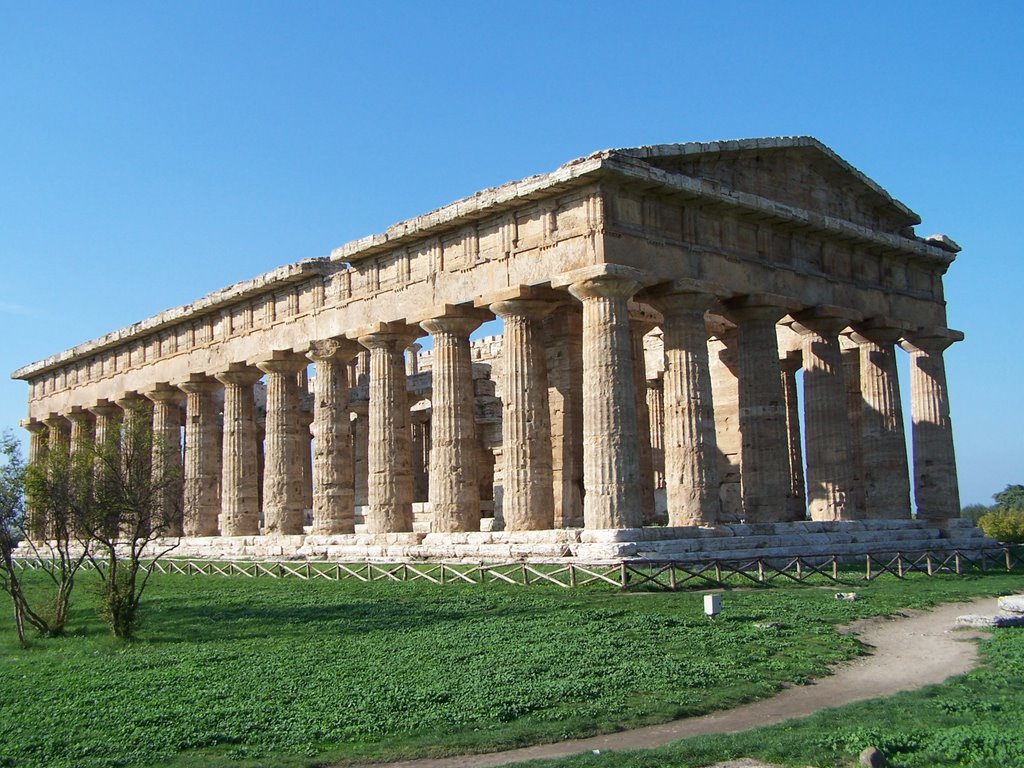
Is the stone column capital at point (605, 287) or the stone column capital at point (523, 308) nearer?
the stone column capital at point (605, 287)

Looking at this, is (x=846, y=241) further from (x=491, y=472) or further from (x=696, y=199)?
(x=491, y=472)

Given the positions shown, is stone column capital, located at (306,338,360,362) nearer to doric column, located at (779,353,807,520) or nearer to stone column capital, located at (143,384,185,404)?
stone column capital, located at (143,384,185,404)

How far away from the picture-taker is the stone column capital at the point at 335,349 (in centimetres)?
3419

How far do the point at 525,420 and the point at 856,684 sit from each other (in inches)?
547

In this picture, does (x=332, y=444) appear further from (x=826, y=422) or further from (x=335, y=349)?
(x=826, y=422)

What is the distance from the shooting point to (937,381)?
35.1 metres

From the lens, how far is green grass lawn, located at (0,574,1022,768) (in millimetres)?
12430

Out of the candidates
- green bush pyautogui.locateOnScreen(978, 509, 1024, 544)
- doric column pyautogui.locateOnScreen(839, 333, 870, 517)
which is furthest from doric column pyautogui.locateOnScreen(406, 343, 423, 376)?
green bush pyautogui.locateOnScreen(978, 509, 1024, 544)

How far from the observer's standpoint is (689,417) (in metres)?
27.3

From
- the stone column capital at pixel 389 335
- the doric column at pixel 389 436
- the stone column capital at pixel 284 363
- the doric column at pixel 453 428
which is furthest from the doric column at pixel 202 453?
the doric column at pixel 453 428

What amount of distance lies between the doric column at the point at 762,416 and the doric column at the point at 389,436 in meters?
9.91

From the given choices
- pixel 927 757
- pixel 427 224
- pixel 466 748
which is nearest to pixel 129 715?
pixel 466 748

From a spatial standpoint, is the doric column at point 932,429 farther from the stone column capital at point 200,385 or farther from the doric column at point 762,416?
the stone column capital at point 200,385

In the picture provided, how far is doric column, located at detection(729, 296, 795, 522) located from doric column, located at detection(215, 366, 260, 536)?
60.0 ft
